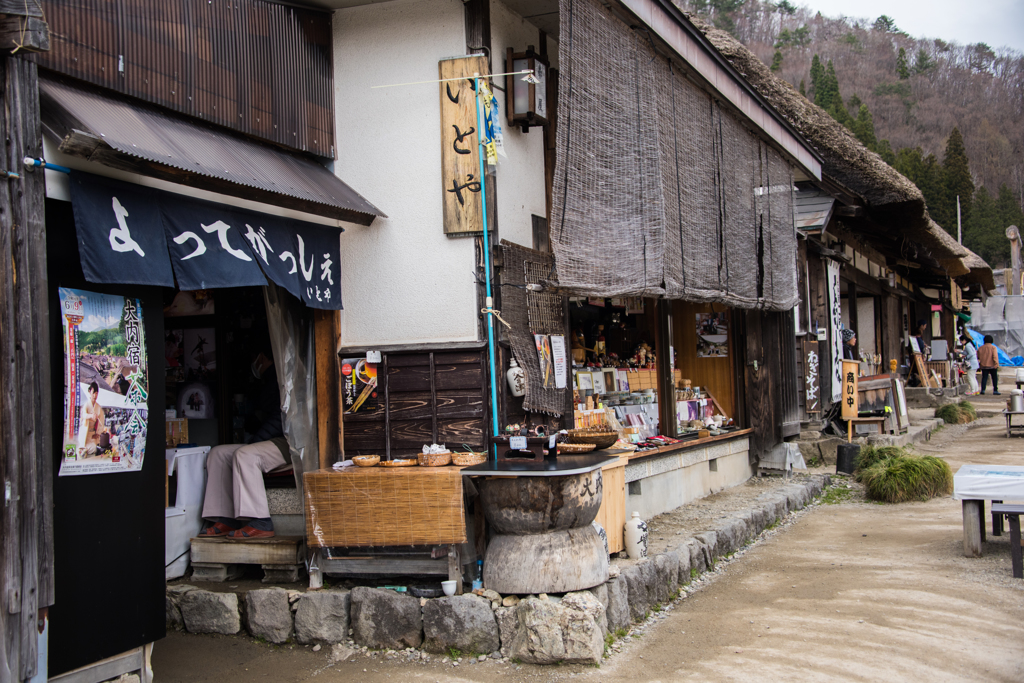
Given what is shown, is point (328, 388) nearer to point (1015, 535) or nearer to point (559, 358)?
point (559, 358)

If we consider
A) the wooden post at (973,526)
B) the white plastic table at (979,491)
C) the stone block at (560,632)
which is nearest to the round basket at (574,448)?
the stone block at (560,632)

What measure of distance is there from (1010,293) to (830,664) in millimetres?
41648

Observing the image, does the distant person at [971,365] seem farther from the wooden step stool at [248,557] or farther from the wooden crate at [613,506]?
the wooden step stool at [248,557]

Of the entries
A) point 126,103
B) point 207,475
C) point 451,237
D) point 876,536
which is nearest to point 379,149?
point 451,237

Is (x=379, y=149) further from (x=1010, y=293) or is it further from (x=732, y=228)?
(x=1010, y=293)

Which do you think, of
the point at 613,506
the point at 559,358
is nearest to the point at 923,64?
the point at 559,358

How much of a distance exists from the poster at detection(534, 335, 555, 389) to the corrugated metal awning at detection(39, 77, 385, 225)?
5.93 ft

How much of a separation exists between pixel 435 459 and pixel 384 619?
1215mm

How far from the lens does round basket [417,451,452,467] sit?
5980 mm

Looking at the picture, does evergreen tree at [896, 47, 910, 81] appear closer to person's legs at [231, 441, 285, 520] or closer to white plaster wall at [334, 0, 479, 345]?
white plaster wall at [334, 0, 479, 345]

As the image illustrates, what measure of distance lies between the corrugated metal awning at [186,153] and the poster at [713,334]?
270 inches

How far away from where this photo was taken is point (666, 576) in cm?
673

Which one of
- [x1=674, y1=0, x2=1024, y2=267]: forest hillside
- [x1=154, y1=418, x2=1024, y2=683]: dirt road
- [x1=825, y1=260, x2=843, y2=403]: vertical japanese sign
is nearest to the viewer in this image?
[x1=154, y1=418, x2=1024, y2=683]: dirt road

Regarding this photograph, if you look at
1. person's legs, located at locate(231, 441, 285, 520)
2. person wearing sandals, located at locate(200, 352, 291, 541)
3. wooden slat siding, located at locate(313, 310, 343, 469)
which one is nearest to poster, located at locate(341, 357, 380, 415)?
wooden slat siding, located at locate(313, 310, 343, 469)
